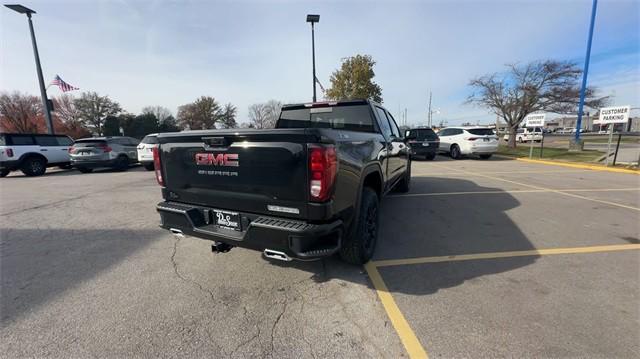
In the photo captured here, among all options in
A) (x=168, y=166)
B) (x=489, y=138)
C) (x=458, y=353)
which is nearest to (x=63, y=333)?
(x=168, y=166)

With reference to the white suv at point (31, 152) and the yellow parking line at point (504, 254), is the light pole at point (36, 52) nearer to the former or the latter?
the white suv at point (31, 152)

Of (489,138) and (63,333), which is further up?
→ (489,138)

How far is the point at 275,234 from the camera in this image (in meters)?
2.39

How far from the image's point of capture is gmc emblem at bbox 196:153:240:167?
2.61m

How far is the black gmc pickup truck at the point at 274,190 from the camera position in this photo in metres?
2.34

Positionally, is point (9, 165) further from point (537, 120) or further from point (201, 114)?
point (201, 114)

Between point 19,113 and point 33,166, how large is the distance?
4337 centimetres

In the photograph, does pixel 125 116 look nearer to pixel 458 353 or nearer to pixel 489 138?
pixel 489 138

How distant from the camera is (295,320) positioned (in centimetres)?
240

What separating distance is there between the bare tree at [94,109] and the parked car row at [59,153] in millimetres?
45977

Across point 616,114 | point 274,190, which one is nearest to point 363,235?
point 274,190

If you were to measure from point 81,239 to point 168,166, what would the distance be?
97.4 inches

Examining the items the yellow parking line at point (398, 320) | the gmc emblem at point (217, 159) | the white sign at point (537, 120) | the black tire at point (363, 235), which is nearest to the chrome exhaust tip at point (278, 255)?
the black tire at point (363, 235)

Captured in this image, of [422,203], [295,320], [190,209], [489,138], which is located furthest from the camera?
[489,138]
